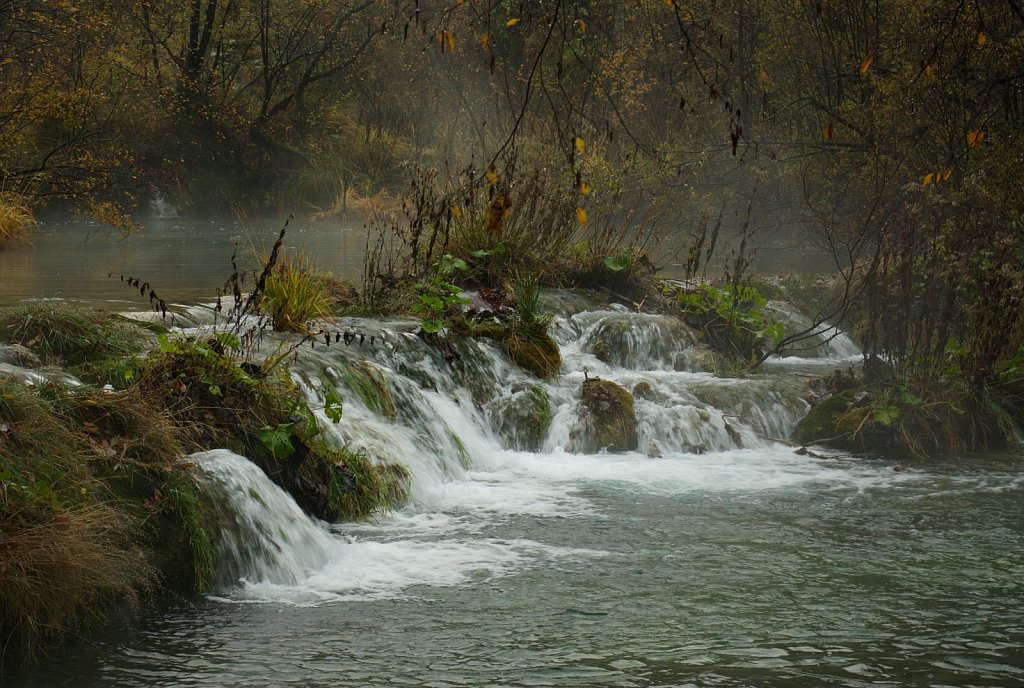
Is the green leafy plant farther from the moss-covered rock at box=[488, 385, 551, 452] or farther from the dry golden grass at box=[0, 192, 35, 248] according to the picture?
the dry golden grass at box=[0, 192, 35, 248]

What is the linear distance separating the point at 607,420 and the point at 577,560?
12.9ft

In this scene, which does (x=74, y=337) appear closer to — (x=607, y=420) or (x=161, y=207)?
(x=607, y=420)

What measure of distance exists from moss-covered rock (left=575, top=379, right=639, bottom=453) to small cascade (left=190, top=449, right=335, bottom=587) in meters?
3.90

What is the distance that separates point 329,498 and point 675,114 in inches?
698

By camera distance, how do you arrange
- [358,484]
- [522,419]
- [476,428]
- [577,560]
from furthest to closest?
1. [522,419]
2. [476,428]
3. [358,484]
4. [577,560]

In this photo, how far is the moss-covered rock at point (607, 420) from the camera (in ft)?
36.3

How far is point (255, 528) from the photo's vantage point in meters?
7.06

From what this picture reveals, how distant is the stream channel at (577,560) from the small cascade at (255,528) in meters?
0.02

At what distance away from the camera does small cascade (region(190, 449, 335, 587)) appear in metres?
6.86

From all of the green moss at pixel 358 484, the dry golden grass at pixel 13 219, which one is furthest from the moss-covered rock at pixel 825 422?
the dry golden grass at pixel 13 219

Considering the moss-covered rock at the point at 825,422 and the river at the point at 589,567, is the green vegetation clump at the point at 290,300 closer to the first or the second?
the river at the point at 589,567

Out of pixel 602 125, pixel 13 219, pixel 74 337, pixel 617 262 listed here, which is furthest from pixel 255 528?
pixel 602 125

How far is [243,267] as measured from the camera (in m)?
19.0

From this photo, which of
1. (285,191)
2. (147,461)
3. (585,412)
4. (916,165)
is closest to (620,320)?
(585,412)
